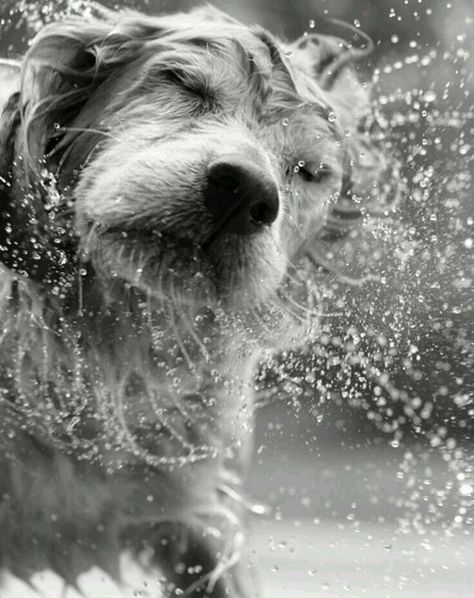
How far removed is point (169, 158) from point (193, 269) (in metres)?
0.29

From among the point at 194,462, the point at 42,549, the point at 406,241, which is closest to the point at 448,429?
the point at 406,241

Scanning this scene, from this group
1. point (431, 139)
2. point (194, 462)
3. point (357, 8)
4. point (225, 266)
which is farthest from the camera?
point (431, 139)

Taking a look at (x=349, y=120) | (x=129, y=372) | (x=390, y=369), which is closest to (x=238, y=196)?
(x=129, y=372)

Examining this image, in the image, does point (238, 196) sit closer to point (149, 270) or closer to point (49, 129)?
point (149, 270)

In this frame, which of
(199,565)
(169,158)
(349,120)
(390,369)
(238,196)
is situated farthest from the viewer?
(390,369)

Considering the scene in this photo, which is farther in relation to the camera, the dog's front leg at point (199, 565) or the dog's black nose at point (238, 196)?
the dog's front leg at point (199, 565)

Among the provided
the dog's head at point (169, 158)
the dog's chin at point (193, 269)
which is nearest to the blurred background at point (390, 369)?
the dog's head at point (169, 158)

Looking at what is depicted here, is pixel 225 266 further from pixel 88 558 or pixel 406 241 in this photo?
pixel 406 241

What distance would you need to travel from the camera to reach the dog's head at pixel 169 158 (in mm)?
2203

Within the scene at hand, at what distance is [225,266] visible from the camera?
7.36 feet

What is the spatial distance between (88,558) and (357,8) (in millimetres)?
2514

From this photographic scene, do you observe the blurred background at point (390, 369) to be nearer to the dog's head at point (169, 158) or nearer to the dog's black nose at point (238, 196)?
the dog's head at point (169, 158)

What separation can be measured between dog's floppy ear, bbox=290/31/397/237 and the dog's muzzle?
766mm

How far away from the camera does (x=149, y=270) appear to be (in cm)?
227
